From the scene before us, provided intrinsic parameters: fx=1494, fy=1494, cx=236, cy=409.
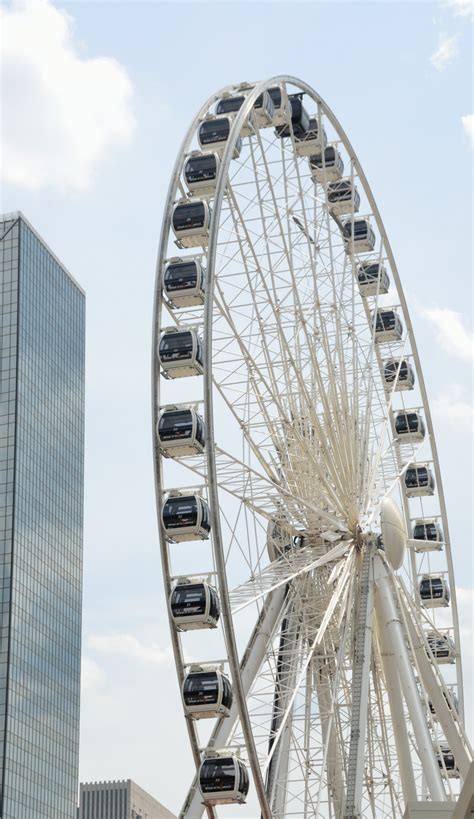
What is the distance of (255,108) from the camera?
40.1 meters

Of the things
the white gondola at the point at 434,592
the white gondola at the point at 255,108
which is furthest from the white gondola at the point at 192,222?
the white gondola at the point at 434,592

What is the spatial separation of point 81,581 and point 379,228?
79844 millimetres

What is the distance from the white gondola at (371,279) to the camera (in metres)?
47.2

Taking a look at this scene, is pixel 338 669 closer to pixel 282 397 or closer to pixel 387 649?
pixel 387 649

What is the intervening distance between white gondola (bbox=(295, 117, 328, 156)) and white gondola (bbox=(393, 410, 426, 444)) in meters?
9.43

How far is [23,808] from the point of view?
345 feet

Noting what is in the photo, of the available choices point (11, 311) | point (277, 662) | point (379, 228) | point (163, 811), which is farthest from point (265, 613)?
point (163, 811)

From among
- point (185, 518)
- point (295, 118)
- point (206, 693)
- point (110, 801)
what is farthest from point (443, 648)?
point (110, 801)

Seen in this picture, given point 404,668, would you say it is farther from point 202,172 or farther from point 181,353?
point 202,172

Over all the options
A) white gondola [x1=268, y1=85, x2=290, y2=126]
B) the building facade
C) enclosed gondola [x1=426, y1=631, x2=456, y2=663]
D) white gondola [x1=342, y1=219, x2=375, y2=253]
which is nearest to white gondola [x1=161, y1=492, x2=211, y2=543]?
white gondola [x1=268, y1=85, x2=290, y2=126]

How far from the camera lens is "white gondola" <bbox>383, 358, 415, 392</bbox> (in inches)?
1889

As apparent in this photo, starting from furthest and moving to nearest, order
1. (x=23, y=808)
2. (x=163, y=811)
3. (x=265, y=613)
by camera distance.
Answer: (x=163, y=811)
(x=23, y=808)
(x=265, y=613)

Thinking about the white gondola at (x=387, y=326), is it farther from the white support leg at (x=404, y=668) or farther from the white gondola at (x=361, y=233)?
the white support leg at (x=404, y=668)

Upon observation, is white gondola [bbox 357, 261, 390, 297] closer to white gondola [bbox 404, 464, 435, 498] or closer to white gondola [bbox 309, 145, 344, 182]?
white gondola [bbox 309, 145, 344, 182]
